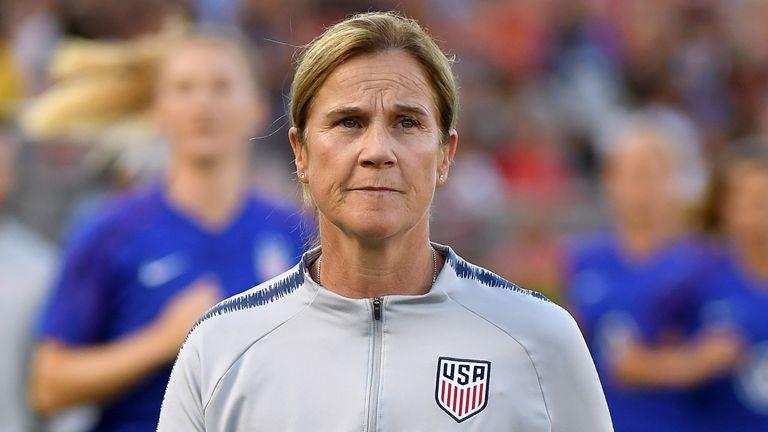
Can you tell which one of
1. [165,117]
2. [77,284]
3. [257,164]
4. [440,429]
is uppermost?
[257,164]

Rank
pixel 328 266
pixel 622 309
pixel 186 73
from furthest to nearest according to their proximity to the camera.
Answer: pixel 622 309 → pixel 186 73 → pixel 328 266

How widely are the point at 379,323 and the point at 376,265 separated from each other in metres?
0.12

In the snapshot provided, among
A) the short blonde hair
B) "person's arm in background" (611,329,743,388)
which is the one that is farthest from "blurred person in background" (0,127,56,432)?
the short blonde hair

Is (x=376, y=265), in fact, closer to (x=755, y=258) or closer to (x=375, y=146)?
(x=375, y=146)

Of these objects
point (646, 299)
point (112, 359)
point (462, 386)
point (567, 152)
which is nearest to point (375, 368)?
point (462, 386)

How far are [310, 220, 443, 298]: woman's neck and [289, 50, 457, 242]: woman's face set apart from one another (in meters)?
0.03

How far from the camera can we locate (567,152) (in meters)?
11.9

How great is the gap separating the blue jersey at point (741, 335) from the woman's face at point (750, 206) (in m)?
0.14

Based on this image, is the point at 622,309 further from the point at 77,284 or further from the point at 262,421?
the point at 262,421

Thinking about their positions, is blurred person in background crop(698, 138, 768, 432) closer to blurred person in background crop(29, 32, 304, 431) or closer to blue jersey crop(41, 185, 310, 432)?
blurred person in background crop(29, 32, 304, 431)

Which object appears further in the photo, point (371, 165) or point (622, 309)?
point (622, 309)

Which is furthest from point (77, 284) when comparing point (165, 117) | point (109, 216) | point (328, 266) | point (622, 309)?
point (622, 309)

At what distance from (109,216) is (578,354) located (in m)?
2.38

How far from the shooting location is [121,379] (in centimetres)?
469
